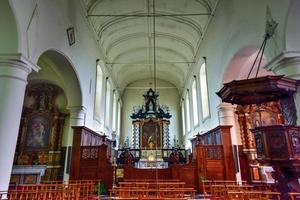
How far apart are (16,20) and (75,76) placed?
3.56 m

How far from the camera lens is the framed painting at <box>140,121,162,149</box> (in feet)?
51.4

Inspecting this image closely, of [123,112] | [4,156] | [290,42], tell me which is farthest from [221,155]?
[123,112]

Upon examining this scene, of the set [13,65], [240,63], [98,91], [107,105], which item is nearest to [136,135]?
[107,105]

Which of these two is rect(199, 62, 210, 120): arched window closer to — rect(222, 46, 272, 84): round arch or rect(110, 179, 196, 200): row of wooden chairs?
rect(222, 46, 272, 84): round arch

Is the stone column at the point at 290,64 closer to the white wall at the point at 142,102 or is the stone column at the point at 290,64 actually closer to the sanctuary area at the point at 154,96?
the sanctuary area at the point at 154,96

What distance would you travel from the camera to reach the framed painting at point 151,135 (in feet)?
51.4

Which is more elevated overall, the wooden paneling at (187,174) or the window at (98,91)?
the window at (98,91)

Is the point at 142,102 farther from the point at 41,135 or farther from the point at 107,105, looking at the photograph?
Result: the point at 41,135

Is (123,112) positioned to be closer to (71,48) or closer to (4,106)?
(71,48)

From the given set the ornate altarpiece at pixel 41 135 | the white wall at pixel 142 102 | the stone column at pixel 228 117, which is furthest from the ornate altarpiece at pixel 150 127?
the stone column at pixel 228 117

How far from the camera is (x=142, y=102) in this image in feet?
61.2

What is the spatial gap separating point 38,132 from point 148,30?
23.3 ft

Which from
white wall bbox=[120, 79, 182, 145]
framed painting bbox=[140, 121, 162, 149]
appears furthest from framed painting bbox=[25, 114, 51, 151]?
white wall bbox=[120, 79, 182, 145]

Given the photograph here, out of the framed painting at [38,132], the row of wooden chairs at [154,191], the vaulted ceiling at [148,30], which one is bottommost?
the row of wooden chairs at [154,191]
